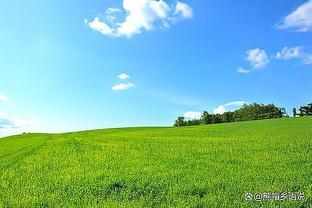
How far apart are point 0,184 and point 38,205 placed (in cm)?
425

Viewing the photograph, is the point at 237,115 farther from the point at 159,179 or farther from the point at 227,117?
the point at 159,179

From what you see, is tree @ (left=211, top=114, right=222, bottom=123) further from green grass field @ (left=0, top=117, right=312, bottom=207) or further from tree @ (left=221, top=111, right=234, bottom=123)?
green grass field @ (left=0, top=117, right=312, bottom=207)

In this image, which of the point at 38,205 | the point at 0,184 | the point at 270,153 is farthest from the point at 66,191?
the point at 270,153

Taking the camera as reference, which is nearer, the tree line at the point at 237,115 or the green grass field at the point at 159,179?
the green grass field at the point at 159,179

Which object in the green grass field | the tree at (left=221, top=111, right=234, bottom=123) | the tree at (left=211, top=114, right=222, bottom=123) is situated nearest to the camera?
the green grass field

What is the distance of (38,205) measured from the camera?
1183cm

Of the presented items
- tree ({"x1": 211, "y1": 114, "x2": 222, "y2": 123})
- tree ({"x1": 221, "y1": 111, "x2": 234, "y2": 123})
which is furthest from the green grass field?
tree ({"x1": 221, "y1": 111, "x2": 234, "y2": 123})

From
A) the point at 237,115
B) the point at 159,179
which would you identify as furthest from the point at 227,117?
the point at 159,179

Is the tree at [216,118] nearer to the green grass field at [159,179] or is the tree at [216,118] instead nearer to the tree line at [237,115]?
the tree line at [237,115]

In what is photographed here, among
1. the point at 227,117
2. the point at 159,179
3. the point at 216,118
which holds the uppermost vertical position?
the point at 227,117

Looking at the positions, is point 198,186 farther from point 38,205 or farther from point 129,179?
point 38,205

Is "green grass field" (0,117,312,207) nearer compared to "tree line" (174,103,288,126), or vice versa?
"green grass field" (0,117,312,207)

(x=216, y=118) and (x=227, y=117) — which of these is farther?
(x=227, y=117)

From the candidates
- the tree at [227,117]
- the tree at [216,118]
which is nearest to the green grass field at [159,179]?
the tree at [216,118]
